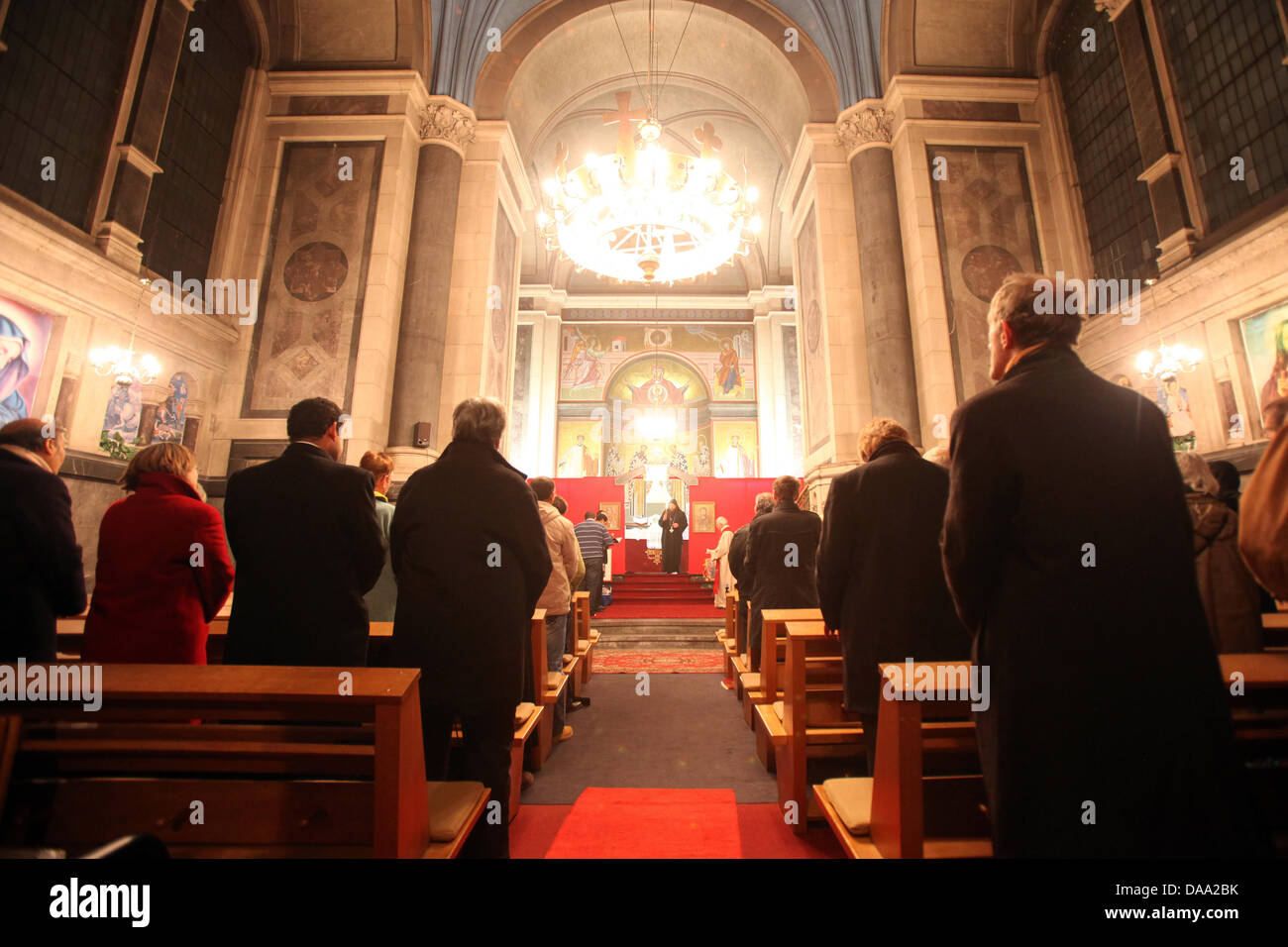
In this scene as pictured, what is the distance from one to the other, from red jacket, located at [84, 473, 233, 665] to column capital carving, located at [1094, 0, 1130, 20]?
10009 mm

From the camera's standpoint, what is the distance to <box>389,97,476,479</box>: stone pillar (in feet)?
23.7

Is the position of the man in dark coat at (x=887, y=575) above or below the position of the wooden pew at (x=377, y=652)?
above

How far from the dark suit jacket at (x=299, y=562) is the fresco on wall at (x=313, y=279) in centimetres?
565

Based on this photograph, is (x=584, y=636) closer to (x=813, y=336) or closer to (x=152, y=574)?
(x=152, y=574)

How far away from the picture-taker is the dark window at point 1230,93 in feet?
17.5

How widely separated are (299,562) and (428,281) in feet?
21.8

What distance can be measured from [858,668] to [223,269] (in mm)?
8597

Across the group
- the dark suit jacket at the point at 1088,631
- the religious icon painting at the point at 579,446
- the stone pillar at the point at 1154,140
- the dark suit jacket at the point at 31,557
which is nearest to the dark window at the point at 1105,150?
the stone pillar at the point at 1154,140

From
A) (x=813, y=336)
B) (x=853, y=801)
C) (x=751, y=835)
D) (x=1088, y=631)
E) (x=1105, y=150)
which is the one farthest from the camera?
(x=813, y=336)

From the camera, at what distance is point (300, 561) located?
183cm

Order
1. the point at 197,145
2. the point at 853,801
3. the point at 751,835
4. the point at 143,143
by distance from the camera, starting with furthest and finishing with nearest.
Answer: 1. the point at 197,145
2. the point at 143,143
3. the point at 751,835
4. the point at 853,801

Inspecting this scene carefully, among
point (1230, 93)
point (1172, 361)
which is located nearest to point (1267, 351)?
point (1172, 361)

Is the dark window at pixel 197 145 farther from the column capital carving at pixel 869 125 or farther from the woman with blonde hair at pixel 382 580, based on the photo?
the column capital carving at pixel 869 125
